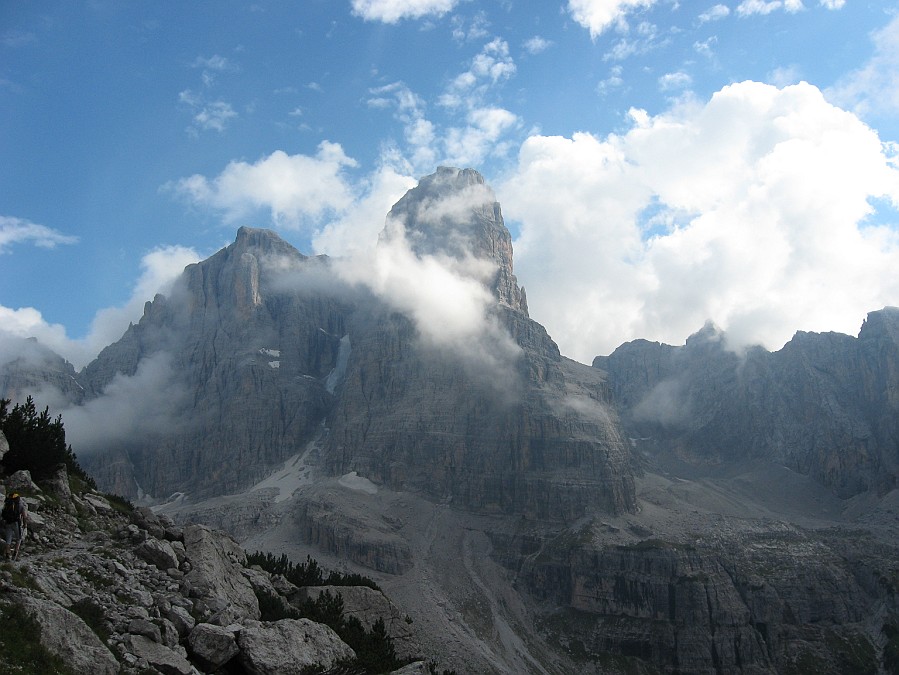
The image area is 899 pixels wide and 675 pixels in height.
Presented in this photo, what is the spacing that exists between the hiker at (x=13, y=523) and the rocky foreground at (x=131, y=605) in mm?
909

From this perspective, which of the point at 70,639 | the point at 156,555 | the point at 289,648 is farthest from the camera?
the point at 156,555

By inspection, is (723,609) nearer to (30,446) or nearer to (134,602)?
(30,446)

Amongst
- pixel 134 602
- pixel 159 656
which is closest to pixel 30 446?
pixel 134 602

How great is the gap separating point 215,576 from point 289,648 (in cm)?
830

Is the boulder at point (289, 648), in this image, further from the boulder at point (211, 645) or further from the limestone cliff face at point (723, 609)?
the limestone cliff face at point (723, 609)

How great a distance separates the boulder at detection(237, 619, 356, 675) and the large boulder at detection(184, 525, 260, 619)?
124 inches

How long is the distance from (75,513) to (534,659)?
146420mm

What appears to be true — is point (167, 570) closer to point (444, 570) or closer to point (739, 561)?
point (444, 570)

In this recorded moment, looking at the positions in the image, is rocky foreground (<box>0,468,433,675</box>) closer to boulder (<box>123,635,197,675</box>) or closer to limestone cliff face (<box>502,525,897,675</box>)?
boulder (<box>123,635,197,675</box>)

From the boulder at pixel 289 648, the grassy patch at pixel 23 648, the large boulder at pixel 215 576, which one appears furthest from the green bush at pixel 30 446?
the grassy patch at pixel 23 648

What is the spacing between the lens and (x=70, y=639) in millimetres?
23078

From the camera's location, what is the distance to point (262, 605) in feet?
140

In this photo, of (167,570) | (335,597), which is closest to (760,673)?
(335,597)

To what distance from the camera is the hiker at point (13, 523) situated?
27052mm
